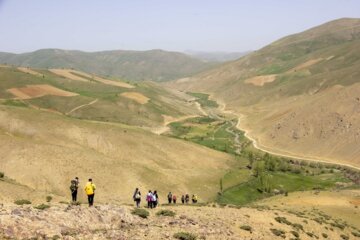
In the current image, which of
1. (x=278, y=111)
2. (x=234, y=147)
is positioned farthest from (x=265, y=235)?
(x=278, y=111)

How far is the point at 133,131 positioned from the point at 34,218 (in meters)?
67.3

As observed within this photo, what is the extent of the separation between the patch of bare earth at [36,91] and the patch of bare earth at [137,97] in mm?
21370

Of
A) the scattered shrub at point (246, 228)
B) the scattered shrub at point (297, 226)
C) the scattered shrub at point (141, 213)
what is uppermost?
the scattered shrub at point (141, 213)

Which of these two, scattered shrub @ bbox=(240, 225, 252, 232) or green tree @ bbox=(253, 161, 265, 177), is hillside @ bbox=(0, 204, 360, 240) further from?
green tree @ bbox=(253, 161, 265, 177)

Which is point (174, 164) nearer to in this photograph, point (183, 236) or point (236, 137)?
point (183, 236)

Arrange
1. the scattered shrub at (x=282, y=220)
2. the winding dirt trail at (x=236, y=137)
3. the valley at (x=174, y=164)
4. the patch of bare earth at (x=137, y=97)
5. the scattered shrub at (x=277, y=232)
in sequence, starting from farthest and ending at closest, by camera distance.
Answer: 1. the patch of bare earth at (x=137, y=97)
2. the winding dirt trail at (x=236, y=137)
3. the scattered shrub at (x=282, y=220)
4. the scattered shrub at (x=277, y=232)
5. the valley at (x=174, y=164)

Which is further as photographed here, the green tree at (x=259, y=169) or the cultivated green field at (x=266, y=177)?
the green tree at (x=259, y=169)

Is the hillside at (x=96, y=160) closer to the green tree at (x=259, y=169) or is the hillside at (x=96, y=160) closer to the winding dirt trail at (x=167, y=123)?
the green tree at (x=259, y=169)

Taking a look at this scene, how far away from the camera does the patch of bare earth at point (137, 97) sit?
174 metres

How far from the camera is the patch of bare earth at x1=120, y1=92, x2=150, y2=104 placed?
174 metres

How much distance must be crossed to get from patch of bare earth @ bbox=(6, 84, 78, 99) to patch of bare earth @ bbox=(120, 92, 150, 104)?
2137 centimetres

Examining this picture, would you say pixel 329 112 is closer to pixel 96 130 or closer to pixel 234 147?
pixel 234 147

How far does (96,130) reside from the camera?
284ft

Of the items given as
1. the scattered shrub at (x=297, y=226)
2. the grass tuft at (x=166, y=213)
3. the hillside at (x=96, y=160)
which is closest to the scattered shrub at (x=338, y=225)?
the scattered shrub at (x=297, y=226)
